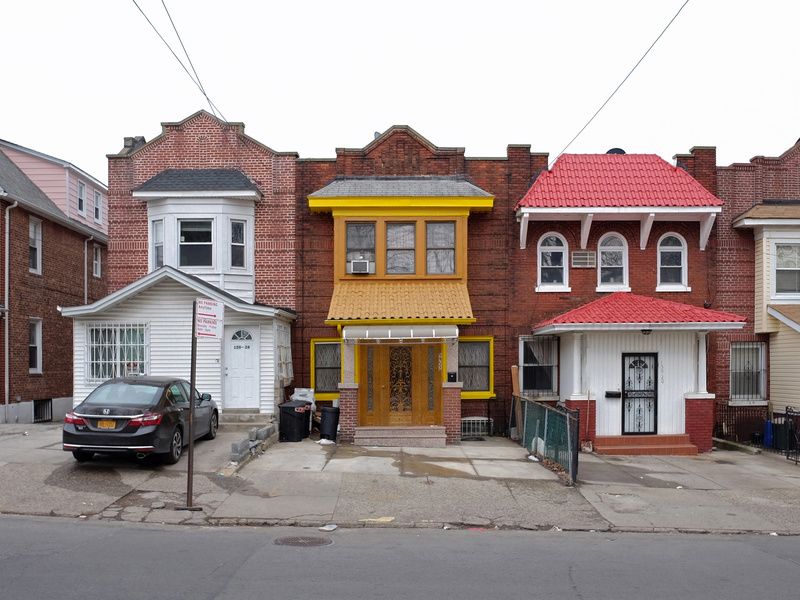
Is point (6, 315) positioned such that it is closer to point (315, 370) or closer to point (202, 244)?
point (202, 244)

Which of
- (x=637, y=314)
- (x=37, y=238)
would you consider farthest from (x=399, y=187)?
(x=37, y=238)

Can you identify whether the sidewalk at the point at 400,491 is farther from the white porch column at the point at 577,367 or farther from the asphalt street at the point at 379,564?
the white porch column at the point at 577,367

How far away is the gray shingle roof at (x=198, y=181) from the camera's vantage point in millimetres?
18219

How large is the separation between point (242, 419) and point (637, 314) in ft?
31.1

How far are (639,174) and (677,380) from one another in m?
5.61

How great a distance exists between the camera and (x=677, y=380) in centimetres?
1738

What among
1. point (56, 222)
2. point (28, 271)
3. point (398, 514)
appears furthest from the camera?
point (56, 222)

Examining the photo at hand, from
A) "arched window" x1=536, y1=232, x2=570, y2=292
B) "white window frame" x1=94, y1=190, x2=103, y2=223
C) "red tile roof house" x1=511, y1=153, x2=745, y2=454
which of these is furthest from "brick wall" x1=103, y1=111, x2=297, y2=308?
"white window frame" x1=94, y1=190, x2=103, y2=223

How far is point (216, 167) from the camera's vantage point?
19.1 m

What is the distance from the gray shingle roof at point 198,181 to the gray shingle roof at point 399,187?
6.68 feet

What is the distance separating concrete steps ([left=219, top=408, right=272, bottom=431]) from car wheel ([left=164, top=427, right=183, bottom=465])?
359cm

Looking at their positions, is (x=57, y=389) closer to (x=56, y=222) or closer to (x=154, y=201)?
(x=56, y=222)

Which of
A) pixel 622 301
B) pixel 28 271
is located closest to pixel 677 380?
pixel 622 301

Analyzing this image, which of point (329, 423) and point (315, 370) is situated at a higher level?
point (315, 370)
